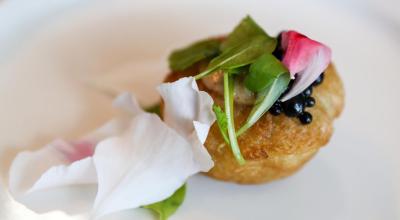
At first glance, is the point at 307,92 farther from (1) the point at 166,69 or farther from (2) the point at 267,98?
(1) the point at 166,69

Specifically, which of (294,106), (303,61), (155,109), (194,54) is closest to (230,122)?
(294,106)

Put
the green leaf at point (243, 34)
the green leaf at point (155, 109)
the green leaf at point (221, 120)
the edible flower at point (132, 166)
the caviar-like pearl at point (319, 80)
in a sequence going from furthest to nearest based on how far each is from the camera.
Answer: the green leaf at point (155, 109) < the green leaf at point (243, 34) < the caviar-like pearl at point (319, 80) < the edible flower at point (132, 166) < the green leaf at point (221, 120)

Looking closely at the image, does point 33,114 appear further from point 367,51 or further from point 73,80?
point 367,51

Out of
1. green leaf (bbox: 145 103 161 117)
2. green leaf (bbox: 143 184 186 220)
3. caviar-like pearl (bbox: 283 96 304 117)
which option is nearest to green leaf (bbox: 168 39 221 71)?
green leaf (bbox: 145 103 161 117)

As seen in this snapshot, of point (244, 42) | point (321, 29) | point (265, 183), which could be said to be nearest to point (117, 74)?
point (244, 42)

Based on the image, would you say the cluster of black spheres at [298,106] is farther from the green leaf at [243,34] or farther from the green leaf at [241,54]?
the green leaf at [243,34]

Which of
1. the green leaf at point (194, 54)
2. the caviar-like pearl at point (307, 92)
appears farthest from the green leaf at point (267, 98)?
the green leaf at point (194, 54)
